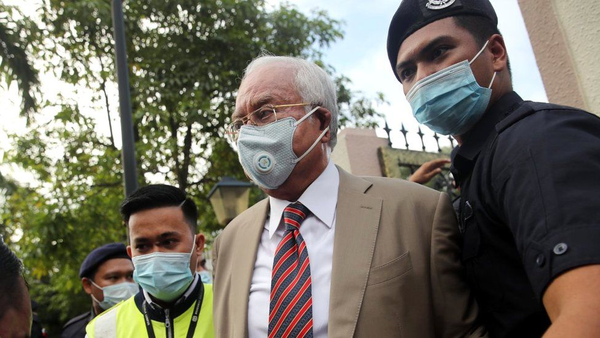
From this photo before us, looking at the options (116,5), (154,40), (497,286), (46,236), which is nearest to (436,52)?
(497,286)

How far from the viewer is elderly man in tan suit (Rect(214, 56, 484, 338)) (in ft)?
5.92

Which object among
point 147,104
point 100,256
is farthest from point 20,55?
point 100,256

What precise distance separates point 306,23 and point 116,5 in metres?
6.10

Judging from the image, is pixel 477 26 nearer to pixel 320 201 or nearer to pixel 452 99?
pixel 452 99

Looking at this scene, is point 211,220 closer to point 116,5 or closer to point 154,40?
point 154,40

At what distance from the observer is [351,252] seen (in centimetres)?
191

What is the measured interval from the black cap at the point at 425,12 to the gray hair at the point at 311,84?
17.7 inches

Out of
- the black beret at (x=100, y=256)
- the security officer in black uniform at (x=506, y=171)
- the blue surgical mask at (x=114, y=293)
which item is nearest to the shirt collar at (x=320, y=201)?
the security officer in black uniform at (x=506, y=171)

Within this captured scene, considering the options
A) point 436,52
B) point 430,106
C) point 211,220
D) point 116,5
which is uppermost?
point 116,5

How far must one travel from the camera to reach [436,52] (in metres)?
1.97

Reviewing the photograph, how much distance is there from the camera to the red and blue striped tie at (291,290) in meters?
1.86

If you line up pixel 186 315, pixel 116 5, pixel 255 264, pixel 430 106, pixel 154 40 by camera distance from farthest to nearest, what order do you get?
pixel 154 40 < pixel 116 5 < pixel 186 315 < pixel 255 264 < pixel 430 106

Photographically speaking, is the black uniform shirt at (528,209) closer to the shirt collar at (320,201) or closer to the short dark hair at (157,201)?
the shirt collar at (320,201)

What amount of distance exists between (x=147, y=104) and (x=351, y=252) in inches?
374
